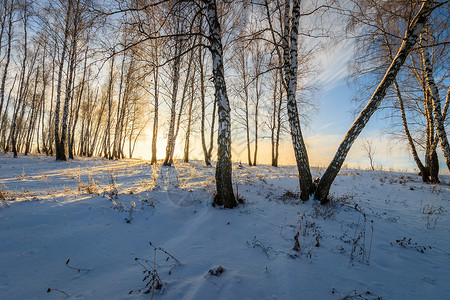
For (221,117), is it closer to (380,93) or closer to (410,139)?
(380,93)

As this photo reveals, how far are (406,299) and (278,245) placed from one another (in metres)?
1.48

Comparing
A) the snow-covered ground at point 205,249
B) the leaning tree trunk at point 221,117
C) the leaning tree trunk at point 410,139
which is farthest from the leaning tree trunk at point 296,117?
the leaning tree trunk at point 410,139

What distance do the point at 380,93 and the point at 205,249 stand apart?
5.39 meters

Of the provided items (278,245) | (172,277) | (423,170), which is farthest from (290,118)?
(423,170)

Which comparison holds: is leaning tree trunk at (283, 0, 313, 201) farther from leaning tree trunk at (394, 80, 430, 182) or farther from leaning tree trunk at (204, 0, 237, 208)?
leaning tree trunk at (394, 80, 430, 182)

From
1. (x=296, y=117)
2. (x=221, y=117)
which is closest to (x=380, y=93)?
(x=296, y=117)

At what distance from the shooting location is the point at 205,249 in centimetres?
286

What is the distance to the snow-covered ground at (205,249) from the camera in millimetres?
2020

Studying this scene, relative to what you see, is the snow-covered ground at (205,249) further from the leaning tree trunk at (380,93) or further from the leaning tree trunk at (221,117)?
the leaning tree trunk at (380,93)

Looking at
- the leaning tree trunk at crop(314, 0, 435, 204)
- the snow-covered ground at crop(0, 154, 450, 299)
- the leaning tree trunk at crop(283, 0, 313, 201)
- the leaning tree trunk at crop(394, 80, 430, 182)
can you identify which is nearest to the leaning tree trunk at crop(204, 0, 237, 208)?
the snow-covered ground at crop(0, 154, 450, 299)

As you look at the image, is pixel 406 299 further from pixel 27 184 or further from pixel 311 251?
pixel 27 184

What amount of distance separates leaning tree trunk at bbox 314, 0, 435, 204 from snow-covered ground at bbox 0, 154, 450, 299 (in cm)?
86

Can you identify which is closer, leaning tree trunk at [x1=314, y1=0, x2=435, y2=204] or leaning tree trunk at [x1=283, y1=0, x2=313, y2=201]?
leaning tree trunk at [x1=314, y1=0, x2=435, y2=204]

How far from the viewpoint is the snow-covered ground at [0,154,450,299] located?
2.02m
